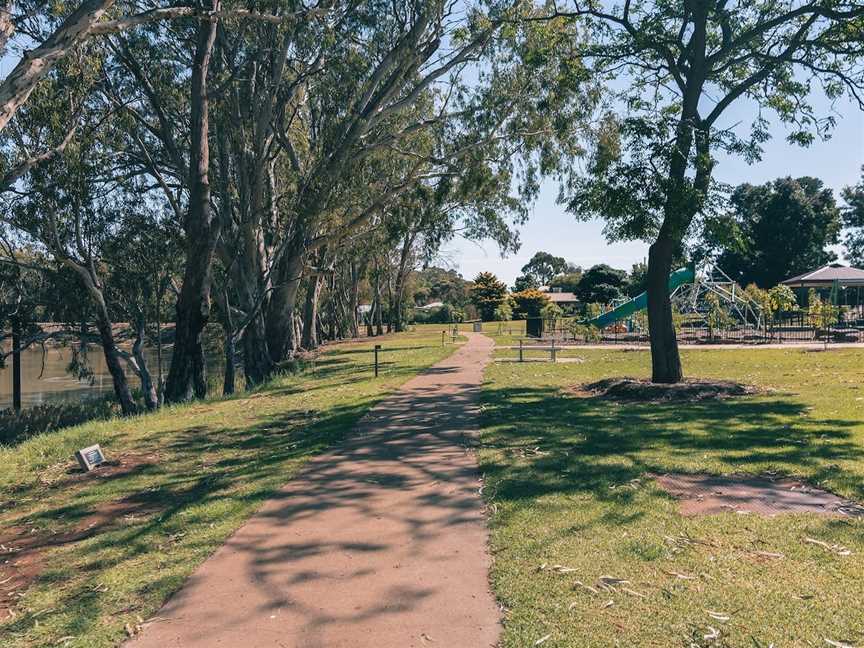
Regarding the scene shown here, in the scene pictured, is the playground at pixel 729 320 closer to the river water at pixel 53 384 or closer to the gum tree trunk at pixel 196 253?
the gum tree trunk at pixel 196 253

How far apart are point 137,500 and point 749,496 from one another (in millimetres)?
5801

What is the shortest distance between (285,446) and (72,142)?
40.5ft

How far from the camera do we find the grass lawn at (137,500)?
13.5 feet

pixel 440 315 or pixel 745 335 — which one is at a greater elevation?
pixel 440 315

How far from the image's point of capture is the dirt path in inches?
144

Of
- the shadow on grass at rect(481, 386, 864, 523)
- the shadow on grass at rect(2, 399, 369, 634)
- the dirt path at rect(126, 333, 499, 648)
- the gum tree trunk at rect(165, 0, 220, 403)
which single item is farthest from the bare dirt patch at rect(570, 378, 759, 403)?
the gum tree trunk at rect(165, 0, 220, 403)

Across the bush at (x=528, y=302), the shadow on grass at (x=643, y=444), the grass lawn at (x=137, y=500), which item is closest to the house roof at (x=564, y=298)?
the bush at (x=528, y=302)

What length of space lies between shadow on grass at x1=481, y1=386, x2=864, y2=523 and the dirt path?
27.6 inches

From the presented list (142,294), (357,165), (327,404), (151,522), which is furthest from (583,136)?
(151,522)

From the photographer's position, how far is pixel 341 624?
Answer: 12.3 feet

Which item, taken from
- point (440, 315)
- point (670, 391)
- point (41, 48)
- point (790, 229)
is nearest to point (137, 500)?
point (41, 48)

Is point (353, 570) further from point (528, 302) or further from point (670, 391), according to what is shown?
point (528, 302)

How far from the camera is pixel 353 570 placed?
4.50m

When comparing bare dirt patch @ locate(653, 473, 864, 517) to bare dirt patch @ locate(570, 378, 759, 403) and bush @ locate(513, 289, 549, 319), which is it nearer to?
bare dirt patch @ locate(570, 378, 759, 403)
